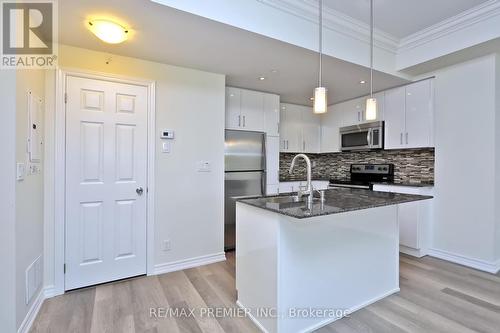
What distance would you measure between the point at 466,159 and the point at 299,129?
8.11 ft

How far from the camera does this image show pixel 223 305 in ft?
6.88

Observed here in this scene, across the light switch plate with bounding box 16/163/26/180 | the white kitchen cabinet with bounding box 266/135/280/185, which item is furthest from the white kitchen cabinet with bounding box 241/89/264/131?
the light switch plate with bounding box 16/163/26/180

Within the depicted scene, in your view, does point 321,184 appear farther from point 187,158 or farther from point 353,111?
point 187,158

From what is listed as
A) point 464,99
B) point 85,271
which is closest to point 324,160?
point 464,99

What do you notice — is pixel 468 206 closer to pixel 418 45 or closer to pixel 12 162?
pixel 418 45

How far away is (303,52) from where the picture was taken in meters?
2.45

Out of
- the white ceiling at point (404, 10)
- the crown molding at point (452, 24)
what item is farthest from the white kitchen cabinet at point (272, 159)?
the crown molding at point (452, 24)

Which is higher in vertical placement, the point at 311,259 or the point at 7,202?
the point at 7,202

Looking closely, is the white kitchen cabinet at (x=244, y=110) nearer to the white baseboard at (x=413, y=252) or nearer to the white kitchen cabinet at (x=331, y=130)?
the white kitchen cabinet at (x=331, y=130)

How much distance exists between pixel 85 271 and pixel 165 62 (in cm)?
234

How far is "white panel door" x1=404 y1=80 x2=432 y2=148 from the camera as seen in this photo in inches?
128

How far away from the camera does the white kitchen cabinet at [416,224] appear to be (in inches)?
124

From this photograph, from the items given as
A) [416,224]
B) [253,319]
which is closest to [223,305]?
[253,319]

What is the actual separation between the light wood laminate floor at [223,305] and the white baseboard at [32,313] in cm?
4
